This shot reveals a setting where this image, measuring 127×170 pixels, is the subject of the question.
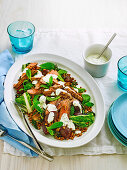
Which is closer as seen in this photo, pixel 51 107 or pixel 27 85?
pixel 51 107

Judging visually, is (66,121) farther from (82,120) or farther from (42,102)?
(42,102)

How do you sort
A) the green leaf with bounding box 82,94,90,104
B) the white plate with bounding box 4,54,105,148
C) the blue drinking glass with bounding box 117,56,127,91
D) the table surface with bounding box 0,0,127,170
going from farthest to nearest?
the table surface with bounding box 0,0,127,170 → the blue drinking glass with bounding box 117,56,127,91 → the green leaf with bounding box 82,94,90,104 → the white plate with bounding box 4,54,105,148

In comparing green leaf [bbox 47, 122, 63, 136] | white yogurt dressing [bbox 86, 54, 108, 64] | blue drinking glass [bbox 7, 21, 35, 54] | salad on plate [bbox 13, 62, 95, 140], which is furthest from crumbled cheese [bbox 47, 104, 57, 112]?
blue drinking glass [bbox 7, 21, 35, 54]

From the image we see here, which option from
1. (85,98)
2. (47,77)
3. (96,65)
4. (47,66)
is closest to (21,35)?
(47,66)

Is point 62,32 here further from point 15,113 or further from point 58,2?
point 15,113

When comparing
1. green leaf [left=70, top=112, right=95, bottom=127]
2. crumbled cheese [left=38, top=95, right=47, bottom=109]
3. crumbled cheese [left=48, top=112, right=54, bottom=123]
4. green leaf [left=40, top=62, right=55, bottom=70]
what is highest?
green leaf [left=40, top=62, right=55, bottom=70]

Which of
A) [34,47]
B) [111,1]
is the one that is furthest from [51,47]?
[111,1]

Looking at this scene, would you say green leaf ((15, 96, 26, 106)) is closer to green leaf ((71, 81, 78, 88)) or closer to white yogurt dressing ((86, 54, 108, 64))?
green leaf ((71, 81, 78, 88))

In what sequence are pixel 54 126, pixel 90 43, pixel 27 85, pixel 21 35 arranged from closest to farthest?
pixel 54 126 → pixel 27 85 → pixel 21 35 → pixel 90 43
